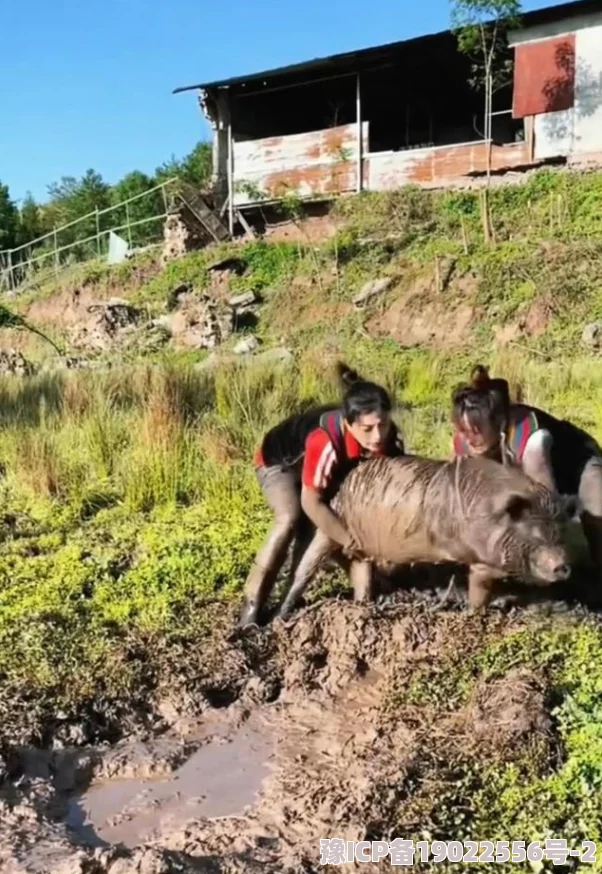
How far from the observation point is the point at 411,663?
15.4 ft

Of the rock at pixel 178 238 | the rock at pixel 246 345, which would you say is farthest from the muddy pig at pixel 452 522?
the rock at pixel 178 238

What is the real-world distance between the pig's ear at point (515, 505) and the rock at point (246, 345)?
563 inches

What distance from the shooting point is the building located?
867 inches

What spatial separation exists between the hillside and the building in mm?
10894

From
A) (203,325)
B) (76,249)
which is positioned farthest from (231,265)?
(76,249)

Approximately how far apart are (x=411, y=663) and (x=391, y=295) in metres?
16.3

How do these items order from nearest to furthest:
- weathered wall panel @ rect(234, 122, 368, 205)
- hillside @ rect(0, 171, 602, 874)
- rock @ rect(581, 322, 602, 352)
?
1. hillside @ rect(0, 171, 602, 874)
2. rock @ rect(581, 322, 602, 352)
3. weathered wall panel @ rect(234, 122, 368, 205)

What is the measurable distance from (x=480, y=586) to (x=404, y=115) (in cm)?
2608

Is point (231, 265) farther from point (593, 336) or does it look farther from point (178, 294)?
point (593, 336)

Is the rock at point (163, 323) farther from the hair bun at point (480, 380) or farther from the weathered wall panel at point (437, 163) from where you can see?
the hair bun at point (480, 380)

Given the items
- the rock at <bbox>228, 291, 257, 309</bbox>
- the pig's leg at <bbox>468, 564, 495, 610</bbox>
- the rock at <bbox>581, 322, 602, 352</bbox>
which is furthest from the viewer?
the rock at <bbox>228, 291, 257, 309</bbox>

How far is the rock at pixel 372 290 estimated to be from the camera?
2062 cm

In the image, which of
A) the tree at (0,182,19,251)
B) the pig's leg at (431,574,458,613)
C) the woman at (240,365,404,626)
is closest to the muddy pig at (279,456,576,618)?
the woman at (240,365,404,626)

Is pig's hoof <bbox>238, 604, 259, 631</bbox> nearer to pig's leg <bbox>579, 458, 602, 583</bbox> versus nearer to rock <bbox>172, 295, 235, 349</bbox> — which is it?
pig's leg <bbox>579, 458, 602, 583</bbox>
